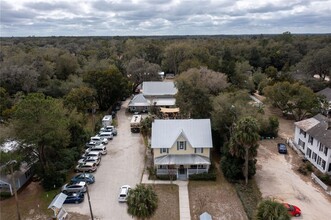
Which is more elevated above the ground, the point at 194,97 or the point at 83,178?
the point at 194,97

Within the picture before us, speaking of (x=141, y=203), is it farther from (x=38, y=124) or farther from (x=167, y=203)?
(x=38, y=124)

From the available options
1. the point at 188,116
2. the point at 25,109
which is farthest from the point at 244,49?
the point at 25,109

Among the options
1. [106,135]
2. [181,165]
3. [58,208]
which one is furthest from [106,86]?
[58,208]

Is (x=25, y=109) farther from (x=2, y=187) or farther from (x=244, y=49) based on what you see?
(x=244, y=49)

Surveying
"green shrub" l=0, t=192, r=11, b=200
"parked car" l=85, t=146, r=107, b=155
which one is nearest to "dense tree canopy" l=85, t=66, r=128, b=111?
"parked car" l=85, t=146, r=107, b=155

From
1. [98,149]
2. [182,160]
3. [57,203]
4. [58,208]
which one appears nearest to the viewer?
[58,208]

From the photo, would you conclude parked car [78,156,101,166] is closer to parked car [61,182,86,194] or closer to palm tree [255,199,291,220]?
parked car [61,182,86,194]
